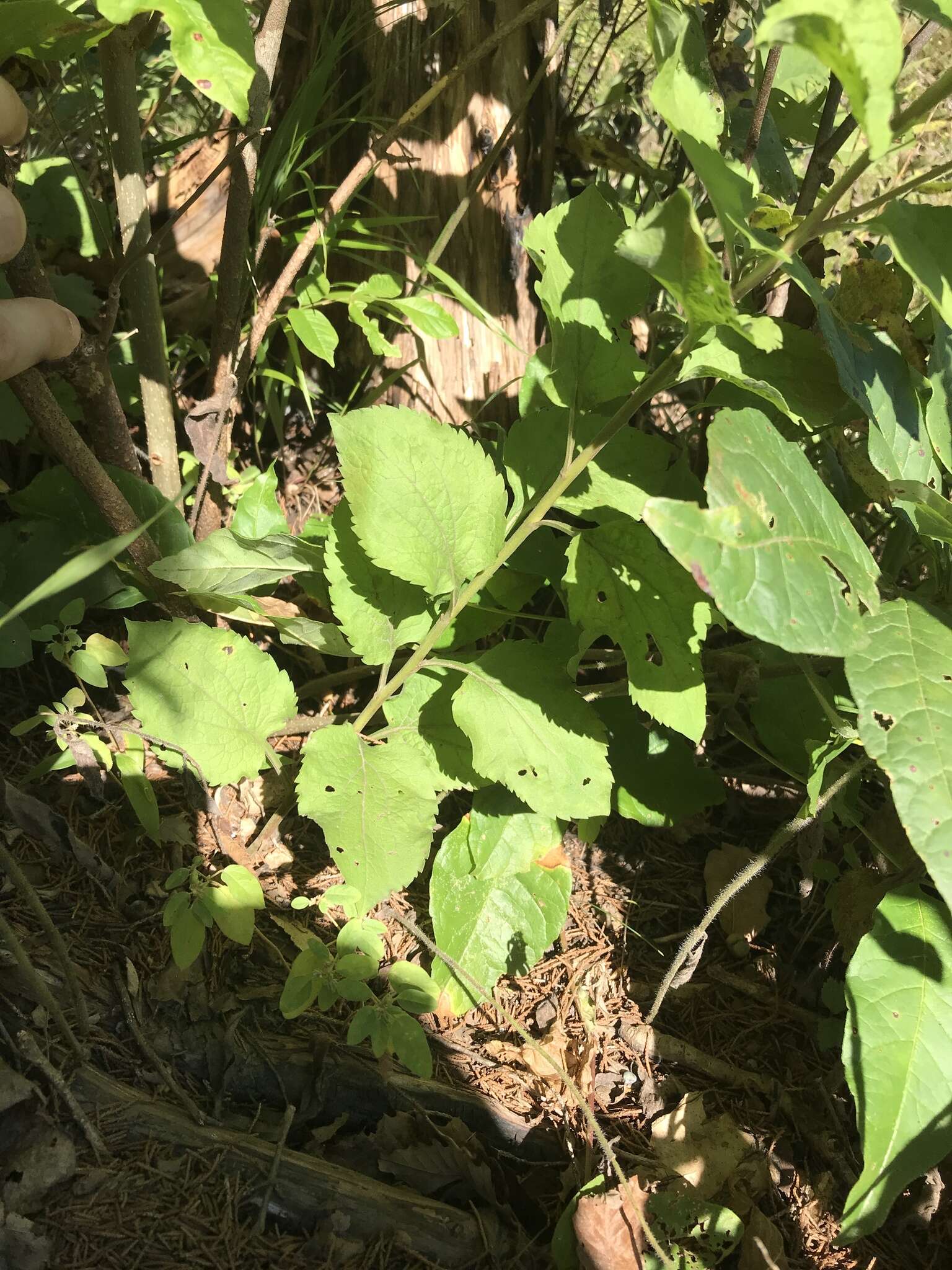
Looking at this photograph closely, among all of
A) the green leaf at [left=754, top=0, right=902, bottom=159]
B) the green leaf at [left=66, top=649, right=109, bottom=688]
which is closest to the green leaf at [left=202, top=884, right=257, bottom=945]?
the green leaf at [left=66, top=649, right=109, bottom=688]

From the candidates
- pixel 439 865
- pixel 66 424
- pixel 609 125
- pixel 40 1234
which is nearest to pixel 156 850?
pixel 439 865

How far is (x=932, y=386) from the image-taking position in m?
1.58

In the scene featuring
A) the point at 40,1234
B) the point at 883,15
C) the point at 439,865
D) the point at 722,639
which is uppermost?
the point at 883,15

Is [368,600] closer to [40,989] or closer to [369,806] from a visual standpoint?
[369,806]

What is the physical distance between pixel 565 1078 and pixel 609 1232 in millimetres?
239

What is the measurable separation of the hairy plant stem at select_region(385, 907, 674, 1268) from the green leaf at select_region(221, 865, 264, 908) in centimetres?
26

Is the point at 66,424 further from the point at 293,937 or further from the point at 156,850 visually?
the point at 293,937

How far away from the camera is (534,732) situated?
150 cm

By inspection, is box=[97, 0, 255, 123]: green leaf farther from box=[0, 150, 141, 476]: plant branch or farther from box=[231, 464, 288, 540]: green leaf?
A: box=[231, 464, 288, 540]: green leaf

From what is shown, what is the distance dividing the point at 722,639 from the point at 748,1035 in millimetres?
859

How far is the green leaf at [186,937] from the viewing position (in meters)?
1.44

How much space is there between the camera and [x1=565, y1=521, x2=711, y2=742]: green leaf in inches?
56.3

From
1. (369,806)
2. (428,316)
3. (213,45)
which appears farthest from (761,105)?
(369,806)

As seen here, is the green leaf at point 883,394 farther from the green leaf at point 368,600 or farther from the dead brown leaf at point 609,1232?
the dead brown leaf at point 609,1232
